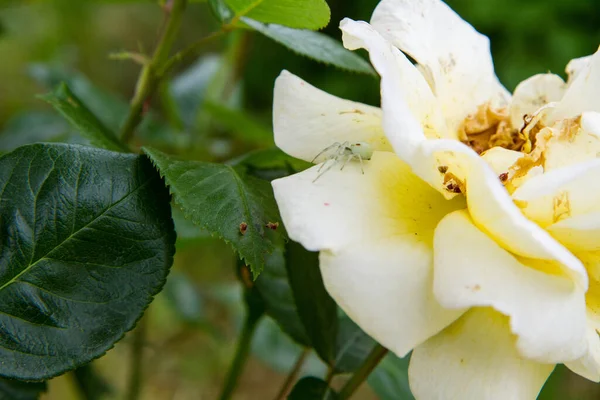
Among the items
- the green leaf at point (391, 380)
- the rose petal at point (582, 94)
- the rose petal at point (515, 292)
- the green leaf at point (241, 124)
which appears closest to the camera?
the rose petal at point (515, 292)

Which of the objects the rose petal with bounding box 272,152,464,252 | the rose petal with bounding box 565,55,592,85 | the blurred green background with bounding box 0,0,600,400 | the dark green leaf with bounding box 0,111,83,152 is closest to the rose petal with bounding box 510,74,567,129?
the rose petal with bounding box 565,55,592,85

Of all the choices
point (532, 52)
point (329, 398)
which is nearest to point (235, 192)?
point (329, 398)

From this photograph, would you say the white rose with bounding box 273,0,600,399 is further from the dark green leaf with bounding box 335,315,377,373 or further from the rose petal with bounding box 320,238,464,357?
the dark green leaf with bounding box 335,315,377,373

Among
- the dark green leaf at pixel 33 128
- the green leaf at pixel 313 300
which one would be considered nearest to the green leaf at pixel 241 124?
the dark green leaf at pixel 33 128

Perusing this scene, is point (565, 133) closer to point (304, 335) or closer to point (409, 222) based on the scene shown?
point (409, 222)

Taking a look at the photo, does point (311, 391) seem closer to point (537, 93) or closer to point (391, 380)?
point (391, 380)

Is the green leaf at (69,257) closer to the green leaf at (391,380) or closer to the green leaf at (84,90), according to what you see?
the green leaf at (391,380)
